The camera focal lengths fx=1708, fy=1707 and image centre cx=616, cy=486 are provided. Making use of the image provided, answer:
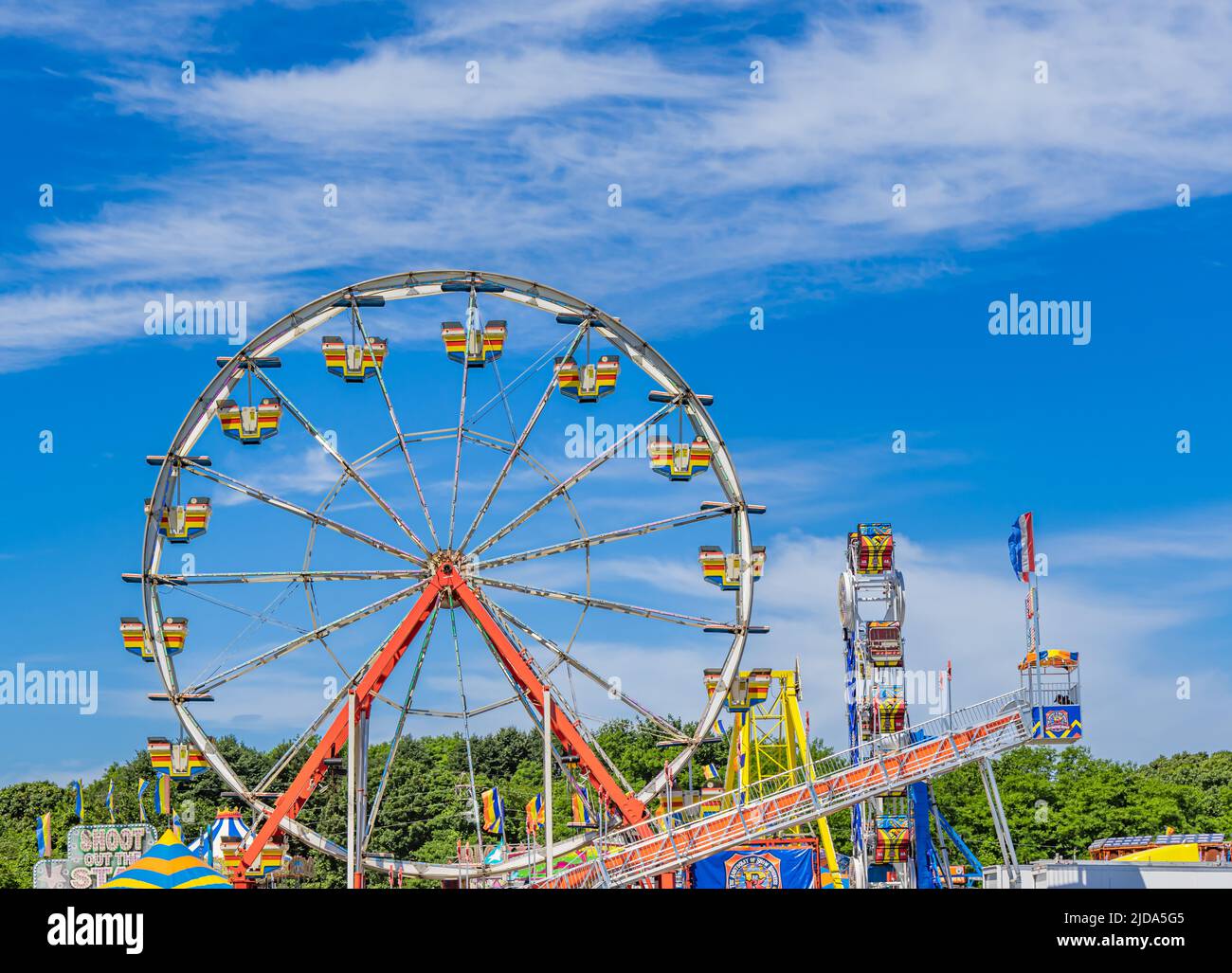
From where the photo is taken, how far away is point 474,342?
4978 cm

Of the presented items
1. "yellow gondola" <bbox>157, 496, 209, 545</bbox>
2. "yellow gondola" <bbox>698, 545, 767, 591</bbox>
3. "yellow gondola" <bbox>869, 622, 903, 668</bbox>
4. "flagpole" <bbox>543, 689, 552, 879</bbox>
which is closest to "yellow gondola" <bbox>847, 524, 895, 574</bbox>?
"yellow gondola" <bbox>869, 622, 903, 668</bbox>

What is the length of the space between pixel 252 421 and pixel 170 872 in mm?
14516

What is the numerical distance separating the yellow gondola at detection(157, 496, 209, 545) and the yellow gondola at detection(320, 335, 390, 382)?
5455 millimetres

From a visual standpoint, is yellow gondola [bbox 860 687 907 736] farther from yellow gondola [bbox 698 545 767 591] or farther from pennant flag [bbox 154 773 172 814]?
pennant flag [bbox 154 773 172 814]

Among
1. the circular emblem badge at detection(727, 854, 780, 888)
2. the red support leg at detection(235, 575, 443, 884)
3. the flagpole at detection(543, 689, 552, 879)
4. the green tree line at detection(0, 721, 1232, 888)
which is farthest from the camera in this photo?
the green tree line at detection(0, 721, 1232, 888)

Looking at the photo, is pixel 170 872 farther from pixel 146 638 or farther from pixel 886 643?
pixel 886 643

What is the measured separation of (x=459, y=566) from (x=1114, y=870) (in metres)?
19.2

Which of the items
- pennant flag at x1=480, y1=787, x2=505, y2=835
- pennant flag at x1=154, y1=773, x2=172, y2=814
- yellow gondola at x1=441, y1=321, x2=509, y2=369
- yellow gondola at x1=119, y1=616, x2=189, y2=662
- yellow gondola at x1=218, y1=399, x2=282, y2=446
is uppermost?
yellow gondola at x1=441, y1=321, x2=509, y2=369

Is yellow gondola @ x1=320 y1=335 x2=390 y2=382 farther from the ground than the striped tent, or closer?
farther from the ground

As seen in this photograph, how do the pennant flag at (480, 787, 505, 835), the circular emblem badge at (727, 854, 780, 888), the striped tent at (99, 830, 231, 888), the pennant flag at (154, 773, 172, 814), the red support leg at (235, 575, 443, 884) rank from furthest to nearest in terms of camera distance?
the pennant flag at (480, 787, 505, 835)
the circular emblem badge at (727, 854, 780, 888)
the pennant flag at (154, 773, 172, 814)
the red support leg at (235, 575, 443, 884)
the striped tent at (99, 830, 231, 888)

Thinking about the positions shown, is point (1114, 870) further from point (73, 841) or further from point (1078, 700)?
point (73, 841)

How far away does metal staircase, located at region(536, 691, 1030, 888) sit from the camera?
4400 centimetres

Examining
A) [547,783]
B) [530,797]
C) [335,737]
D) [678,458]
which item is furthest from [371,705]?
[530,797]

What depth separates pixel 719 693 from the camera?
4878cm
